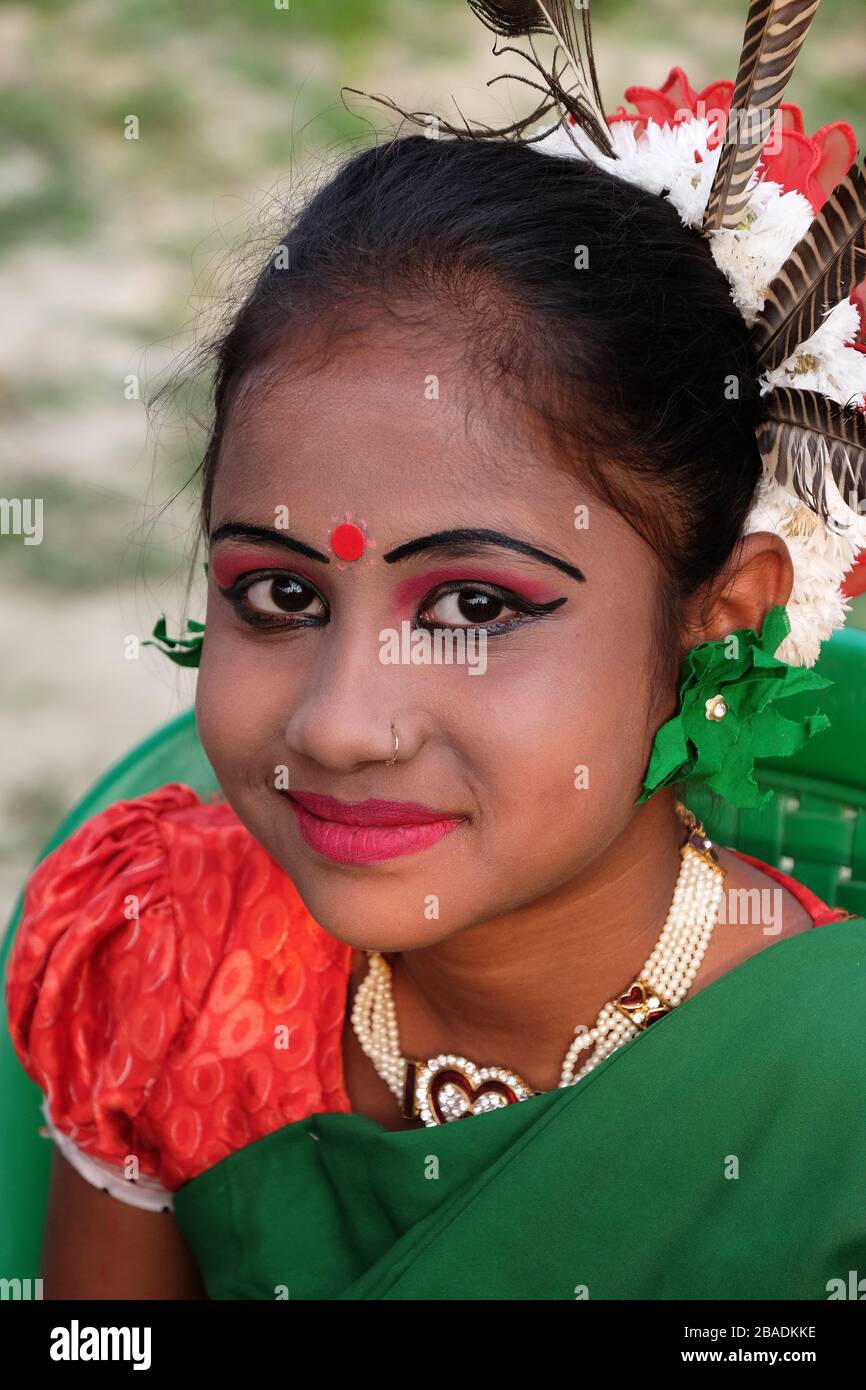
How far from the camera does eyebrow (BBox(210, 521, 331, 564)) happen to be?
1388 mm

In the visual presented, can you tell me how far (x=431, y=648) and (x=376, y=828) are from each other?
170 mm

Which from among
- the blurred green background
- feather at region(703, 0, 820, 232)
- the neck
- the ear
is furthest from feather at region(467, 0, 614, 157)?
the blurred green background

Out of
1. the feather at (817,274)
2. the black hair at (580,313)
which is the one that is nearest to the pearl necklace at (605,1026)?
the black hair at (580,313)

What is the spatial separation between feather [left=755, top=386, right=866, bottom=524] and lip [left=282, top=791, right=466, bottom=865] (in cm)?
44

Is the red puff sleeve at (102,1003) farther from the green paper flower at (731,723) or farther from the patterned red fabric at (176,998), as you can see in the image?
the green paper flower at (731,723)

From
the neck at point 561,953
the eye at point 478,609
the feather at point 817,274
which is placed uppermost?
the feather at point 817,274

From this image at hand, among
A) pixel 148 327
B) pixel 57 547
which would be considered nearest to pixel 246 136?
pixel 148 327

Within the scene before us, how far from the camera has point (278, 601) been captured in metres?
1.47

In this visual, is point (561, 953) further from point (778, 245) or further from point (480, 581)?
point (778, 245)

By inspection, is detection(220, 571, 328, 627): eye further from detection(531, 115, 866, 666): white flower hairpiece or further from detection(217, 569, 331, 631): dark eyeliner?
detection(531, 115, 866, 666): white flower hairpiece

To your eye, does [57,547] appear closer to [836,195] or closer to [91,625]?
[91,625]

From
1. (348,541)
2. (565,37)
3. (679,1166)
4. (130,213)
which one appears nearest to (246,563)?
(348,541)

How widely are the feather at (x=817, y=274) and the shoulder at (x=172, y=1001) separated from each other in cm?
79

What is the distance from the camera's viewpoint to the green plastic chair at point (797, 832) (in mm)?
1855
